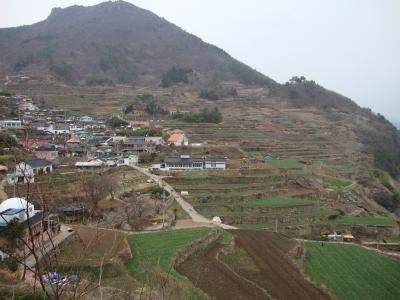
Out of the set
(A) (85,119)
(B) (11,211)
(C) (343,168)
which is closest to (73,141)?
(A) (85,119)

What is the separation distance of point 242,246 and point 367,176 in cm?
2341

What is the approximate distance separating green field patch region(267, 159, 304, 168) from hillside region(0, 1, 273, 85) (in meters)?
50.9

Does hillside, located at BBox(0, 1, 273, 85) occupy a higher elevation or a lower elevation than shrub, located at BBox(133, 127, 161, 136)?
higher

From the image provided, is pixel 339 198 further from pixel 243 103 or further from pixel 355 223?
pixel 243 103

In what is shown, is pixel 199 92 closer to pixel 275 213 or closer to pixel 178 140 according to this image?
pixel 178 140

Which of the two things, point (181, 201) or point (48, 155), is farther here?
point (48, 155)

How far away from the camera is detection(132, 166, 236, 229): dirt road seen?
22959mm

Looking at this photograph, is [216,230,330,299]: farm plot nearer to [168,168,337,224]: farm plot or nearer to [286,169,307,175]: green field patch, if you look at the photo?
[168,168,337,224]: farm plot

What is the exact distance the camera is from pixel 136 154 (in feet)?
114

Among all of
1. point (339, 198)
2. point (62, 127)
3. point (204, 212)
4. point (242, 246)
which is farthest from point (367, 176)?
point (62, 127)

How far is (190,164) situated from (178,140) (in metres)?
7.23

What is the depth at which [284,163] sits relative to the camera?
36406mm

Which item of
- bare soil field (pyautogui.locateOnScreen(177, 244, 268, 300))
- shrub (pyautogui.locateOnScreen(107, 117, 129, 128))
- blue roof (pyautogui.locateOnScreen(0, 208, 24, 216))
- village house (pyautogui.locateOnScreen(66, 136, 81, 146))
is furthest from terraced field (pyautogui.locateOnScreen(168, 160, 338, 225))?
shrub (pyautogui.locateOnScreen(107, 117, 129, 128))

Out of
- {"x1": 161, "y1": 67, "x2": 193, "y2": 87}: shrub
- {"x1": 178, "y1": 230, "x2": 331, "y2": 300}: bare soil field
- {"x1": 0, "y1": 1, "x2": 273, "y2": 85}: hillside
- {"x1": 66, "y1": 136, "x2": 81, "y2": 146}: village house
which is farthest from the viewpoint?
{"x1": 0, "y1": 1, "x2": 273, "y2": 85}: hillside
